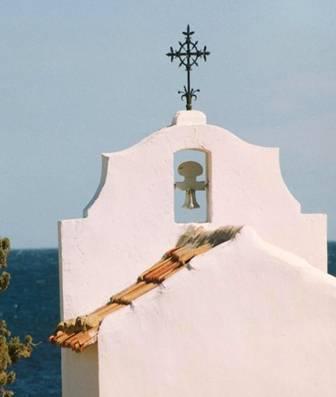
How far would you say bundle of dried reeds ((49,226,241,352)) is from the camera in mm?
15344

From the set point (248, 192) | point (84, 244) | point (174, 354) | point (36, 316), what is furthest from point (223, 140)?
point (36, 316)

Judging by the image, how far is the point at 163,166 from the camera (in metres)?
16.9

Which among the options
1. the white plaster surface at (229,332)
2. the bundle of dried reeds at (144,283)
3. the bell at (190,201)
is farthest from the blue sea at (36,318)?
the white plaster surface at (229,332)

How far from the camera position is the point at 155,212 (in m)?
17.0

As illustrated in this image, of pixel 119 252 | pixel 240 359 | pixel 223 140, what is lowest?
pixel 240 359

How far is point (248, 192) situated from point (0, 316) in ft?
208

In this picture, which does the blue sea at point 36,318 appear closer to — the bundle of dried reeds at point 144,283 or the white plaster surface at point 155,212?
the white plaster surface at point 155,212

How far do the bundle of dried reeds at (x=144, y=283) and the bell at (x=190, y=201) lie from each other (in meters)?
0.72

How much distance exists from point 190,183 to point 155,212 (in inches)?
27.1

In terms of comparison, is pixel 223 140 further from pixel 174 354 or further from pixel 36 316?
pixel 36 316

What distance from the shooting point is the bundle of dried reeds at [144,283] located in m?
15.3

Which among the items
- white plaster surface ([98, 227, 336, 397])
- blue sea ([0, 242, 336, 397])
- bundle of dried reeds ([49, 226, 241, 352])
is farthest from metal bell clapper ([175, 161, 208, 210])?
blue sea ([0, 242, 336, 397])

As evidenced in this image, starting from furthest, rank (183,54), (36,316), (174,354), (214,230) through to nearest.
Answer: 1. (36,316)
2. (183,54)
3. (214,230)
4. (174,354)

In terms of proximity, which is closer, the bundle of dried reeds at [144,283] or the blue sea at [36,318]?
the bundle of dried reeds at [144,283]
